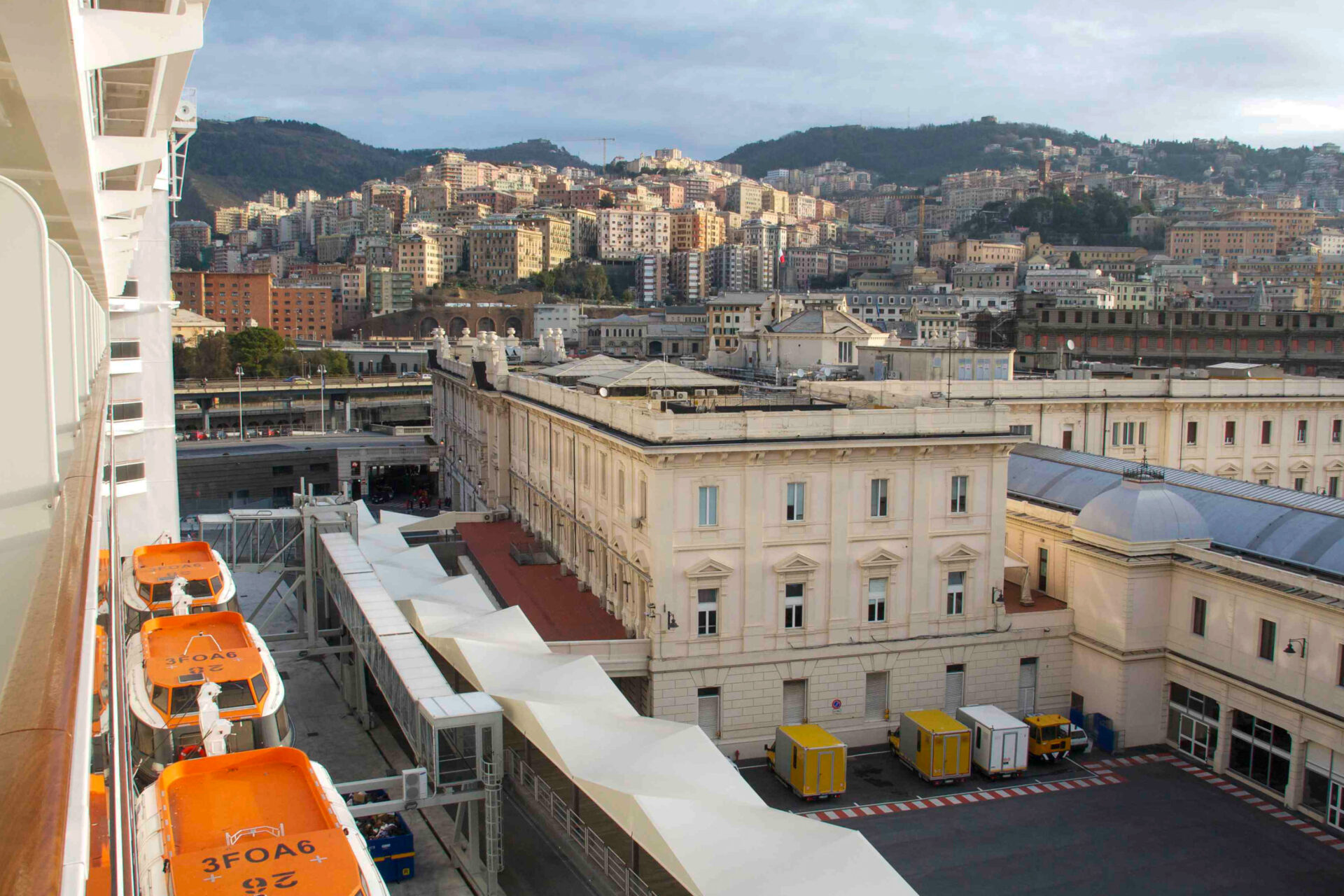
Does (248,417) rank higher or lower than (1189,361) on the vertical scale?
lower

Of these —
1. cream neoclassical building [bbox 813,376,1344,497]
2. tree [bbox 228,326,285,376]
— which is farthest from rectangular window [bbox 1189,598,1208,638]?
tree [bbox 228,326,285,376]

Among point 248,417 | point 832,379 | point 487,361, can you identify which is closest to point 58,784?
point 487,361

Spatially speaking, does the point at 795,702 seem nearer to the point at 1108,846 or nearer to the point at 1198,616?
the point at 1108,846

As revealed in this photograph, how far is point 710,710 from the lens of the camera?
86.7 ft

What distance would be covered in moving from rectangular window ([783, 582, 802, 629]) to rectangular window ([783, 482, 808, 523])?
5.26 feet

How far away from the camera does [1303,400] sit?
142ft

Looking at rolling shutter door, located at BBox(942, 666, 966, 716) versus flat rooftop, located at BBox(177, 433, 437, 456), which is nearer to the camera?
rolling shutter door, located at BBox(942, 666, 966, 716)

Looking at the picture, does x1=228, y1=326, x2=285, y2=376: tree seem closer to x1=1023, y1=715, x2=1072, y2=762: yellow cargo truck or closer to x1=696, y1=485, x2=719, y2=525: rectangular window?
x1=696, y1=485, x2=719, y2=525: rectangular window

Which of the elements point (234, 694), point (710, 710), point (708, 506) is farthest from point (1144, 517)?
point (234, 694)

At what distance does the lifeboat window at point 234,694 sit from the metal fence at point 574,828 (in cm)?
560

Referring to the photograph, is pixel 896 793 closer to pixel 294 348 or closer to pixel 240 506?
pixel 240 506

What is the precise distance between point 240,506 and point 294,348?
203 feet

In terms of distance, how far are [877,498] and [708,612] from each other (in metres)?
5.14

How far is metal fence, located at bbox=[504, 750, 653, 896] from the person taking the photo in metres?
16.6
